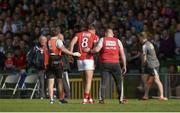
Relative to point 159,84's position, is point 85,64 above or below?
above

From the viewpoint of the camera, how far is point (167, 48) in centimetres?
2809

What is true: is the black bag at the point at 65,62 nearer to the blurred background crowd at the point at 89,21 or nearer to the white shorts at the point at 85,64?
the white shorts at the point at 85,64

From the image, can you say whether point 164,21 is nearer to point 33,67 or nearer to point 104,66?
point 33,67

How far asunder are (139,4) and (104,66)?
925cm

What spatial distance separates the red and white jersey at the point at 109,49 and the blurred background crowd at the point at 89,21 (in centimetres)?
618

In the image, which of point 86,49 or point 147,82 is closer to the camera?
point 86,49

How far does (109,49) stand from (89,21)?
900 centimetres

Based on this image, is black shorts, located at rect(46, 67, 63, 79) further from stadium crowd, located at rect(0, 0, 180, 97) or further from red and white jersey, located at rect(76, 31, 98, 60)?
stadium crowd, located at rect(0, 0, 180, 97)

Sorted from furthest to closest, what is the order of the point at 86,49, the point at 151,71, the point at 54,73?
the point at 151,71, the point at 54,73, the point at 86,49

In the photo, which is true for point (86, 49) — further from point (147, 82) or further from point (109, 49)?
point (147, 82)

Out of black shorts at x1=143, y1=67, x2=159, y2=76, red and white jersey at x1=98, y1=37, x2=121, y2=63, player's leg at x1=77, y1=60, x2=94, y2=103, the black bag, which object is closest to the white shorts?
player's leg at x1=77, y1=60, x2=94, y2=103

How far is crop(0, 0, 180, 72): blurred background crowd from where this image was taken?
28.7 m

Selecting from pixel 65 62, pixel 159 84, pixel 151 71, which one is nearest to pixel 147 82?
pixel 151 71

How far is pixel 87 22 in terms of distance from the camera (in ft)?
101
